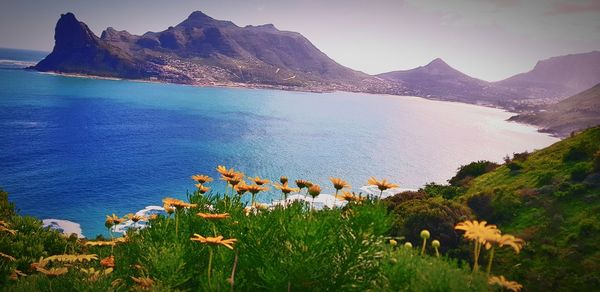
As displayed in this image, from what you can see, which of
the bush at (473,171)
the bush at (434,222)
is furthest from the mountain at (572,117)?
the bush at (434,222)

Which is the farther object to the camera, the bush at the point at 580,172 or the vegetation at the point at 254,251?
the bush at the point at 580,172

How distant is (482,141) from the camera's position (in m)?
95.9

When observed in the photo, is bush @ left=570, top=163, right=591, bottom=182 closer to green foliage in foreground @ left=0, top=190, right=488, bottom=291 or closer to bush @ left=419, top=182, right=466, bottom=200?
bush @ left=419, top=182, right=466, bottom=200

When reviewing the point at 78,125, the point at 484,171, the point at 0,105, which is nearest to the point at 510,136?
the point at 484,171

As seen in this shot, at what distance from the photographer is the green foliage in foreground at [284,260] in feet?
11.8

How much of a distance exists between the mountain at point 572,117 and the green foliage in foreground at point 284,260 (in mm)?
132462

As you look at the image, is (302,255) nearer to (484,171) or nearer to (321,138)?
(484,171)

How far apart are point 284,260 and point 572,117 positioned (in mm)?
153952

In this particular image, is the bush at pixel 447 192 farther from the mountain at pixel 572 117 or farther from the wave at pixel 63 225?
the mountain at pixel 572 117

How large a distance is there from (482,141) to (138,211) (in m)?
89.3

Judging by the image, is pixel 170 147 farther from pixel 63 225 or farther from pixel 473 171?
pixel 473 171

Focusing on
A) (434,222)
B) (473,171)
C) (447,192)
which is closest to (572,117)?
(473,171)

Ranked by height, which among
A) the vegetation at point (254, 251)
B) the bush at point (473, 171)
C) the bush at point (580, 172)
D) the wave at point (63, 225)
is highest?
the vegetation at point (254, 251)

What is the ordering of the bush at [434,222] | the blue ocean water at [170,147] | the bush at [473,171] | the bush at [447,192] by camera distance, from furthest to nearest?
the blue ocean water at [170,147] → the bush at [473,171] → the bush at [447,192] → the bush at [434,222]
